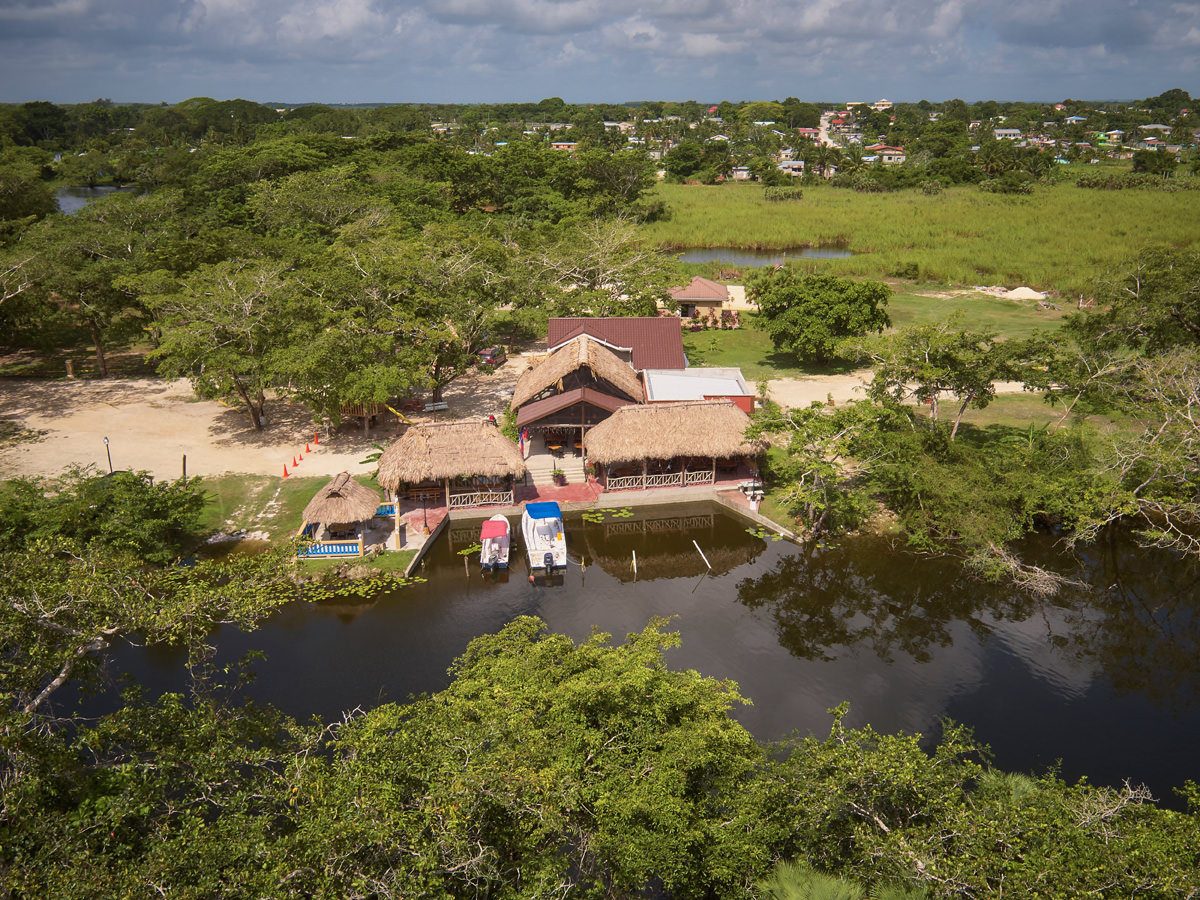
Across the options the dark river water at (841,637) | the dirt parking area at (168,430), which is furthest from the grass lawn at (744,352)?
the dark river water at (841,637)

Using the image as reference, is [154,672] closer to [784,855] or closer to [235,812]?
[235,812]

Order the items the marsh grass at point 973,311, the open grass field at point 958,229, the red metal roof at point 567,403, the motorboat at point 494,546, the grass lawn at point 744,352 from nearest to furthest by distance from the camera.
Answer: the motorboat at point 494,546, the red metal roof at point 567,403, the grass lawn at point 744,352, the marsh grass at point 973,311, the open grass field at point 958,229

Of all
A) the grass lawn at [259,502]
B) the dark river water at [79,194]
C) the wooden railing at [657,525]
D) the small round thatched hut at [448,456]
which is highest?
the dark river water at [79,194]

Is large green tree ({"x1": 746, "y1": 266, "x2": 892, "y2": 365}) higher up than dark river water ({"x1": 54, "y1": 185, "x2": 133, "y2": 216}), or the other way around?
dark river water ({"x1": 54, "y1": 185, "x2": 133, "y2": 216})

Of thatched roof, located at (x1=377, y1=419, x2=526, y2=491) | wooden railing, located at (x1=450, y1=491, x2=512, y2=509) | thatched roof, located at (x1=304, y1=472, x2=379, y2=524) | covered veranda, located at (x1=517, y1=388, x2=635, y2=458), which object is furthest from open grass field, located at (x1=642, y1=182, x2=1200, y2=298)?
thatched roof, located at (x1=304, y1=472, x2=379, y2=524)

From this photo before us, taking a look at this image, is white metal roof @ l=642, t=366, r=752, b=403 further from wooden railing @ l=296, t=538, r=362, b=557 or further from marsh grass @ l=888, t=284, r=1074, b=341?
marsh grass @ l=888, t=284, r=1074, b=341

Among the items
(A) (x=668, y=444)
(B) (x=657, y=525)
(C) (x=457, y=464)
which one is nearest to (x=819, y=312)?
(A) (x=668, y=444)

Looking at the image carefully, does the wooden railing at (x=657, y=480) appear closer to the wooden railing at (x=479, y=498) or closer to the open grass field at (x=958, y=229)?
the wooden railing at (x=479, y=498)
